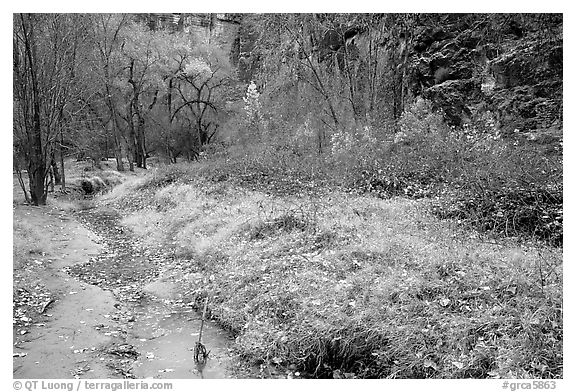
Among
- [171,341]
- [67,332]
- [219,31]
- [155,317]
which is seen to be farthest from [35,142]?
[219,31]

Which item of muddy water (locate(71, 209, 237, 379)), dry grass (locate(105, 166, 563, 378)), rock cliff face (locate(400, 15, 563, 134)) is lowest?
muddy water (locate(71, 209, 237, 379))

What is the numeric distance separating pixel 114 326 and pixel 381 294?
3.90 meters

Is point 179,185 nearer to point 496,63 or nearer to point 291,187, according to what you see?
point 291,187

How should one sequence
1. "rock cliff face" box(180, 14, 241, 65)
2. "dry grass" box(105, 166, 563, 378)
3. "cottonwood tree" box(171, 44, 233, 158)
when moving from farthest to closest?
"cottonwood tree" box(171, 44, 233, 158)
"rock cliff face" box(180, 14, 241, 65)
"dry grass" box(105, 166, 563, 378)

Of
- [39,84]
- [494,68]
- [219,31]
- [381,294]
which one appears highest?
[219,31]

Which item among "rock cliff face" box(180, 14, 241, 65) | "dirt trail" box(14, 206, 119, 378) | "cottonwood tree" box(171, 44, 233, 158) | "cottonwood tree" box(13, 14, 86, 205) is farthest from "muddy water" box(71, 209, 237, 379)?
"rock cliff face" box(180, 14, 241, 65)

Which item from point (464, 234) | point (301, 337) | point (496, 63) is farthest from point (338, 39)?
point (301, 337)

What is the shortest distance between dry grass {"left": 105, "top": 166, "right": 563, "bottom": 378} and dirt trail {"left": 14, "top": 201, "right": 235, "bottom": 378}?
535 mm

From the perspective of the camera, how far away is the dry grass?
15.3 feet

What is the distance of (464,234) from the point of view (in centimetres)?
755

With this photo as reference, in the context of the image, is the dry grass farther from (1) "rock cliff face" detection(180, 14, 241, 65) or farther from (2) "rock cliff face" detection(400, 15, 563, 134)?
(1) "rock cliff face" detection(180, 14, 241, 65)

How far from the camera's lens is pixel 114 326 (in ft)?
22.1

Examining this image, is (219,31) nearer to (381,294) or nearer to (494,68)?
(494,68)

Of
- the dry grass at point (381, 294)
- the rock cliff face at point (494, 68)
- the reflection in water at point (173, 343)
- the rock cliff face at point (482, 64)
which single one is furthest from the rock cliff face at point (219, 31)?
the reflection in water at point (173, 343)
